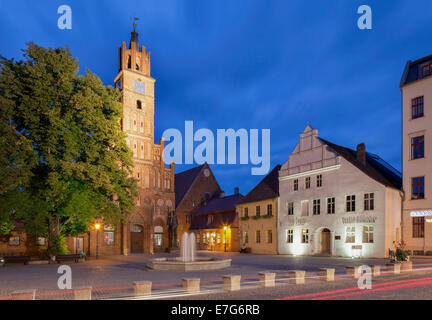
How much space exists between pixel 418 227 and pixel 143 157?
31.7 meters

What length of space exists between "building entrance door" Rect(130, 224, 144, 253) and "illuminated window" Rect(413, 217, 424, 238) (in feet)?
103

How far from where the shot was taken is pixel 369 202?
32031 millimetres

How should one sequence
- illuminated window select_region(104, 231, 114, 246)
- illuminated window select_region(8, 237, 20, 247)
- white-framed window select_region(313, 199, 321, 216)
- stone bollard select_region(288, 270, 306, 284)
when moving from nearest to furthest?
1. stone bollard select_region(288, 270, 306, 284)
2. illuminated window select_region(8, 237, 20, 247)
3. white-framed window select_region(313, 199, 321, 216)
4. illuminated window select_region(104, 231, 114, 246)

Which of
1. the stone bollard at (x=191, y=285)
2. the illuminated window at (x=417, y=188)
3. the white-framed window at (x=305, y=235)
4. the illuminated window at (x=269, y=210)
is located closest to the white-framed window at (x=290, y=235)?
the white-framed window at (x=305, y=235)

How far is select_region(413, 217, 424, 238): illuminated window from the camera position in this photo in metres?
29.2

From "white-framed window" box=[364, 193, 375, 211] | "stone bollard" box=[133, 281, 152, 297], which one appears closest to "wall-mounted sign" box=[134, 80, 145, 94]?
"white-framed window" box=[364, 193, 375, 211]

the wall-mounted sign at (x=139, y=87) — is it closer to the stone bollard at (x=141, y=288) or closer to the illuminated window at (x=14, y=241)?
the illuminated window at (x=14, y=241)

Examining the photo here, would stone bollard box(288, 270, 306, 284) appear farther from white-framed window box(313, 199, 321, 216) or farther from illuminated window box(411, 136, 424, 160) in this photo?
white-framed window box(313, 199, 321, 216)

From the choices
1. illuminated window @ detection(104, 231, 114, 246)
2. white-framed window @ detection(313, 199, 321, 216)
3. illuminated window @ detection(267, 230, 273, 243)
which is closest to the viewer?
white-framed window @ detection(313, 199, 321, 216)

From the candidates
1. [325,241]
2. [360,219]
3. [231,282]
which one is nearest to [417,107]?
[360,219]

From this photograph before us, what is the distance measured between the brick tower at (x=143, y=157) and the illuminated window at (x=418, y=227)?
1178 inches

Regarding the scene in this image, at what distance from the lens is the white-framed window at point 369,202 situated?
104 feet
